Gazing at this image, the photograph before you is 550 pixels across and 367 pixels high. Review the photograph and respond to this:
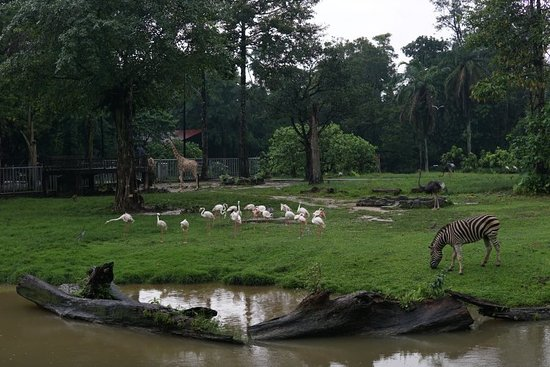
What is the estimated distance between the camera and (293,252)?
49.5 feet

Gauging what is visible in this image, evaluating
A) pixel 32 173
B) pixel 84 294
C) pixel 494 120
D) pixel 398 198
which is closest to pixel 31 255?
pixel 84 294

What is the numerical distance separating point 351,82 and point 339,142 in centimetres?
760

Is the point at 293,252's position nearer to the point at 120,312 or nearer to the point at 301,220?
the point at 301,220

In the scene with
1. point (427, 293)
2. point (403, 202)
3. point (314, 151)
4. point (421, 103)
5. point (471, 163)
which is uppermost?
point (421, 103)

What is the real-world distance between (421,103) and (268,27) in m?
18.9

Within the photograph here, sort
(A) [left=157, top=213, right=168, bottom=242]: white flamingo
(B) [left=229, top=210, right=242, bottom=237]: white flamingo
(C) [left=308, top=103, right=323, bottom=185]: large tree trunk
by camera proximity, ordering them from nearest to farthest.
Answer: (B) [left=229, top=210, right=242, bottom=237]: white flamingo < (A) [left=157, top=213, right=168, bottom=242]: white flamingo < (C) [left=308, top=103, right=323, bottom=185]: large tree trunk

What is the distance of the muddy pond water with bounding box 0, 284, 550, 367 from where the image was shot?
8.96 m

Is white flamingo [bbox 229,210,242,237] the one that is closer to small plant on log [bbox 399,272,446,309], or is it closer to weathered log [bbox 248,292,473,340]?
weathered log [bbox 248,292,473,340]

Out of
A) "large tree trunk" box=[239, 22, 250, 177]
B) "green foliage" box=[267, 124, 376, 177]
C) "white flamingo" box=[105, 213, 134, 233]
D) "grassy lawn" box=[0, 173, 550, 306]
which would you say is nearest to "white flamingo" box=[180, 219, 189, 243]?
"grassy lawn" box=[0, 173, 550, 306]

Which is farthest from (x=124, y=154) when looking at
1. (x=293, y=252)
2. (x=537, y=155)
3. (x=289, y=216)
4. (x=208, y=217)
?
(x=537, y=155)

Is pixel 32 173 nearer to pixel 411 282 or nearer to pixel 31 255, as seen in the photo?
pixel 31 255

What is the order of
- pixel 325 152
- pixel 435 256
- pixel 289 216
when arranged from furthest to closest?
pixel 325 152 → pixel 289 216 → pixel 435 256

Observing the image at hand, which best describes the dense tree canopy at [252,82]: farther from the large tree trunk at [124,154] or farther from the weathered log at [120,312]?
the weathered log at [120,312]

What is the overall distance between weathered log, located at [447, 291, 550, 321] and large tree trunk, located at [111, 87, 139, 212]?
15.6 m
